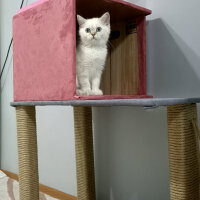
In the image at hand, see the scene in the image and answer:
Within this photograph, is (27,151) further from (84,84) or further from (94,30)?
(94,30)

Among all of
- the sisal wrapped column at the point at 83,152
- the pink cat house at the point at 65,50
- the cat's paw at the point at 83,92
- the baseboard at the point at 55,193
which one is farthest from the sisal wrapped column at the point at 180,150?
the baseboard at the point at 55,193

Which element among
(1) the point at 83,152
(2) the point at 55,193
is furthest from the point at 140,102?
(2) the point at 55,193

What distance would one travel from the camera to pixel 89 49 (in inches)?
38.1

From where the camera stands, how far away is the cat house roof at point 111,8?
92 centimetres

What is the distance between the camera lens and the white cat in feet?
3.12

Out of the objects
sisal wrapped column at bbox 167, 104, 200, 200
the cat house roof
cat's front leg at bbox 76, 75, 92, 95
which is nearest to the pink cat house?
the cat house roof

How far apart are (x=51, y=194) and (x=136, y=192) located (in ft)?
2.25

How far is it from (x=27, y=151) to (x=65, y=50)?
512 millimetres

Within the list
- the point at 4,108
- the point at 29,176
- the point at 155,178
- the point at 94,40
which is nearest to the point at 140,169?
the point at 155,178

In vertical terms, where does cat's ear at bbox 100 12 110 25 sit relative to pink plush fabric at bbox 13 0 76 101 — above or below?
above

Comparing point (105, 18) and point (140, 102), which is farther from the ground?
point (105, 18)

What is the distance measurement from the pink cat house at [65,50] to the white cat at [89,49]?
0.21ft

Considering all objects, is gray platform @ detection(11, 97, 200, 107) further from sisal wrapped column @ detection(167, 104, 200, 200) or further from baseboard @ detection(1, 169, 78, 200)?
baseboard @ detection(1, 169, 78, 200)

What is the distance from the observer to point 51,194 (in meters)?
1.61
